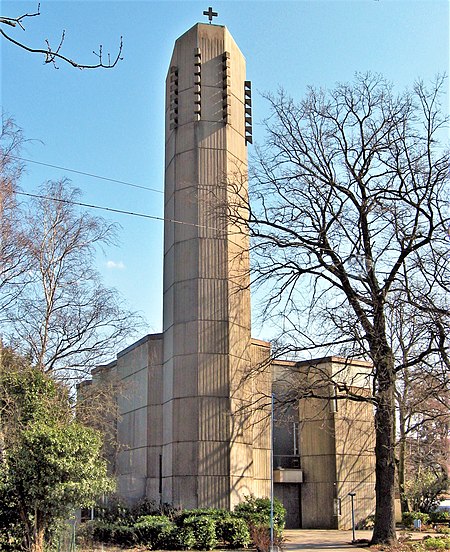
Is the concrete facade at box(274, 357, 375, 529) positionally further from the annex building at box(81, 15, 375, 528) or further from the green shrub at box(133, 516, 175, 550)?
the green shrub at box(133, 516, 175, 550)

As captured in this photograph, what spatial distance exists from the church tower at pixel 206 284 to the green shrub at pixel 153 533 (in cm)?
287

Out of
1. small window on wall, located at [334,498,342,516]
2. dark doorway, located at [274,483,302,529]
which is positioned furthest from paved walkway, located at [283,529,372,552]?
dark doorway, located at [274,483,302,529]

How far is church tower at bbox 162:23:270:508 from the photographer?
26.5 meters

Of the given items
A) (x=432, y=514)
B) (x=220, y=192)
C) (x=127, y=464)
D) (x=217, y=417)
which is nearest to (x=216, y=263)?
(x=220, y=192)

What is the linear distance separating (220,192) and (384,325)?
8.79m

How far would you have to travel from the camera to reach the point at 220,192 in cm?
2856

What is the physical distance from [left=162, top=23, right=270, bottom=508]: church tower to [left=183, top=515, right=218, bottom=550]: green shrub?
277cm

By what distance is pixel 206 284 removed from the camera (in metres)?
27.8

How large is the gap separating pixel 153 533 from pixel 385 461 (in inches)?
314

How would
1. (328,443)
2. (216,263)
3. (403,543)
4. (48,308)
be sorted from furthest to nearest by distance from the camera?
1. (328,443)
2. (216,263)
3. (48,308)
4. (403,543)

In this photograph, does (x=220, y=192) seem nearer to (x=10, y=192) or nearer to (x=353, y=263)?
(x=353, y=263)

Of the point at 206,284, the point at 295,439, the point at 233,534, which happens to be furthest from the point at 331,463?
the point at 206,284

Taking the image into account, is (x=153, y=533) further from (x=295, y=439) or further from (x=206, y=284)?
(x=295, y=439)

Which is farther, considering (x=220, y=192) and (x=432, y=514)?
(x=432, y=514)
